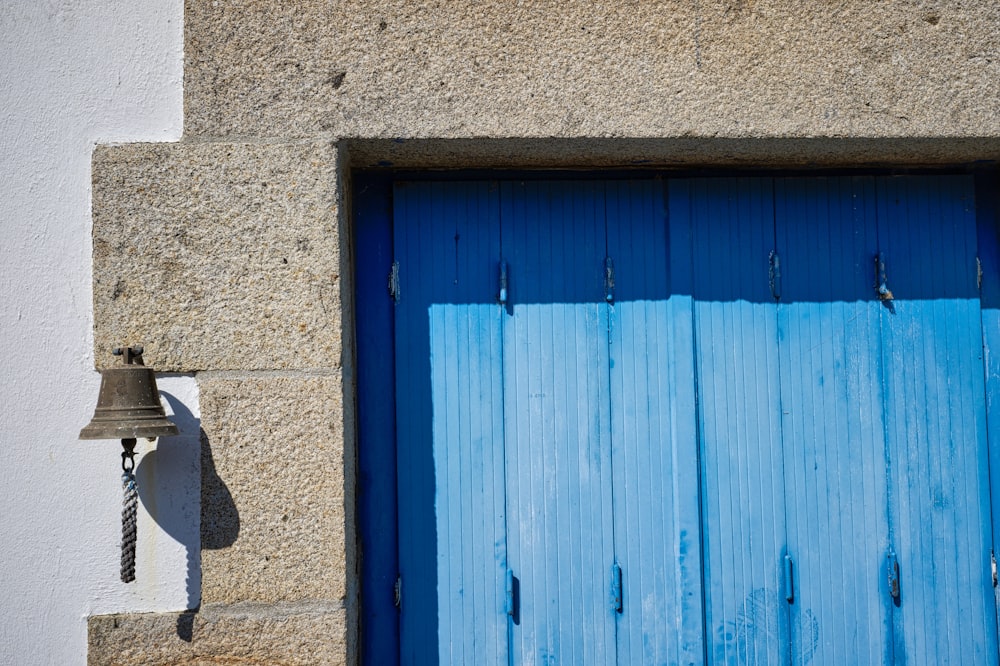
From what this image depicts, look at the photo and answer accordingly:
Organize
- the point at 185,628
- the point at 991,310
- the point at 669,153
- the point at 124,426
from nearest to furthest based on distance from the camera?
the point at 124,426 < the point at 185,628 < the point at 669,153 < the point at 991,310

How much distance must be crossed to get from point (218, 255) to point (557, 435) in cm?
105

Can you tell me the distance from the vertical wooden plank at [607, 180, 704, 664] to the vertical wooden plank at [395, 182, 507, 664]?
1.17 ft

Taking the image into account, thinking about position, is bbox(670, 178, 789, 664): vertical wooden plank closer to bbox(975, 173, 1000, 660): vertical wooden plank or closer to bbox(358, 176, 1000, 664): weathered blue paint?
bbox(358, 176, 1000, 664): weathered blue paint

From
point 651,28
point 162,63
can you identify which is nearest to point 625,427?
point 651,28

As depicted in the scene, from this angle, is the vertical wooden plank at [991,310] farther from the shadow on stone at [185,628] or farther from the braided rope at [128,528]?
the braided rope at [128,528]

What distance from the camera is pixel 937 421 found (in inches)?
84.4

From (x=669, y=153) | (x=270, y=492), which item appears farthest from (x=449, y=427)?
(x=669, y=153)

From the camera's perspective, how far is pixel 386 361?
212 cm

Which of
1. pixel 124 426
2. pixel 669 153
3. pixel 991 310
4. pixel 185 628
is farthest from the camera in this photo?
pixel 991 310

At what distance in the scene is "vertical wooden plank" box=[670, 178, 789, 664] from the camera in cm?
210

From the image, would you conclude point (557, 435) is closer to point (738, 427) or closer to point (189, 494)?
point (738, 427)

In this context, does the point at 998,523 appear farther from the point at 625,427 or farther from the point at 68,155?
the point at 68,155

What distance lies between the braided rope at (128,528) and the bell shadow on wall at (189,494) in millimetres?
83

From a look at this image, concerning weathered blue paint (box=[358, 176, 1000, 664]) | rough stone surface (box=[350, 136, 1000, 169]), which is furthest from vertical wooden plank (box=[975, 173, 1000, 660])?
rough stone surface (box=[350, 136, 1000, 169])
